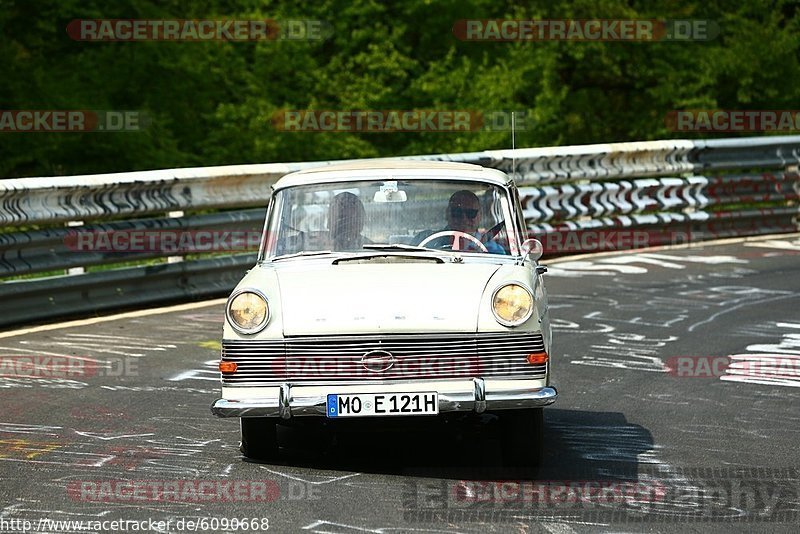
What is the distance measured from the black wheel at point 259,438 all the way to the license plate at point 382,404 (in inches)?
19.0

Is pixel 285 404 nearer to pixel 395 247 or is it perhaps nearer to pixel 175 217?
pixel 395 247

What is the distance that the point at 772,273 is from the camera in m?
16.5

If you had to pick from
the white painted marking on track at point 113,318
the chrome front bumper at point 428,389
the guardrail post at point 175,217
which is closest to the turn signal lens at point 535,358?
the chrome front bumper at point 428,389

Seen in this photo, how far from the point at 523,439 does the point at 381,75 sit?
92.5 feet

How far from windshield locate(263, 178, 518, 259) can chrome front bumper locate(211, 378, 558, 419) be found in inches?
46.8

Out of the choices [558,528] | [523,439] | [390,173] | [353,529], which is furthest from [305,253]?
[558,528]

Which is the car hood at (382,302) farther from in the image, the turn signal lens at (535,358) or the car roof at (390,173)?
the car roof at (390,173)

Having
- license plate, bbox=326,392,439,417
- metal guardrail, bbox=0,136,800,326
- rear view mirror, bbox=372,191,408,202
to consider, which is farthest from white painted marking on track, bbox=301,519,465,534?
metal guardrail, bbox=0,136,800,326

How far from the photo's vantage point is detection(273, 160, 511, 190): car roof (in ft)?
27.4

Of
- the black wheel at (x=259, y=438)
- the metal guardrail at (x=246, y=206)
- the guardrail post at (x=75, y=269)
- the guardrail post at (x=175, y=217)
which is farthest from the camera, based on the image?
the guardrail post at (x=175, y=217)

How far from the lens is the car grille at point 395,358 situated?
23.2 feet

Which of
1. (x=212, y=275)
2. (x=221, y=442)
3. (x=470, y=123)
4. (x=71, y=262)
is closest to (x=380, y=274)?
(x=221, y=442)

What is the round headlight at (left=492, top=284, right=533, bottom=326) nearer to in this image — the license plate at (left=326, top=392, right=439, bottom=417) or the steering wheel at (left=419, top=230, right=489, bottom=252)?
the license plate at (left=326, top=392, right=439, bottom=417)

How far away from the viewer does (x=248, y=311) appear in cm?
730
